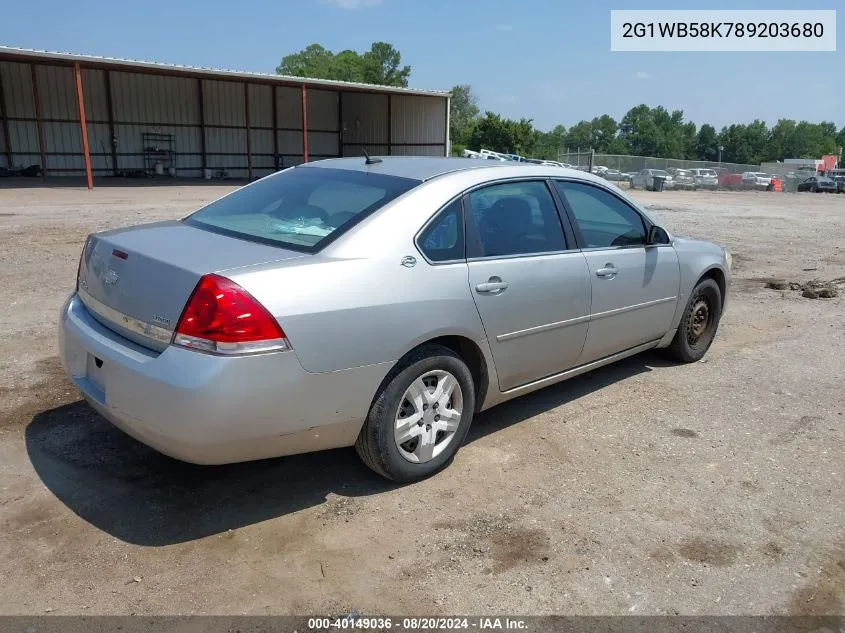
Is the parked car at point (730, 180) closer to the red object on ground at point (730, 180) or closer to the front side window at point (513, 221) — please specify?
the red object on ground at point (730, 180)

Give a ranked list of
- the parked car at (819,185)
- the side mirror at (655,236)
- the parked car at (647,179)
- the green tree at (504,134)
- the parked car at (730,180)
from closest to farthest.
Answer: the side mirror at (655,236), the parked car at (647,179), the parked car at (730,180), the parked car at (819,185), the green tree at (504,134)

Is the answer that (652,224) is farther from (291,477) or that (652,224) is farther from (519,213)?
(291,477)

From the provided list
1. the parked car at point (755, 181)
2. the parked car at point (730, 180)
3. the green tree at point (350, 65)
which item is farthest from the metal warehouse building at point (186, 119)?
the green tree at point (350, 65)

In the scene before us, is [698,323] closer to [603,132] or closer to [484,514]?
[484,514]

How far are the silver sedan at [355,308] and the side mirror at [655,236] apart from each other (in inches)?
8.1

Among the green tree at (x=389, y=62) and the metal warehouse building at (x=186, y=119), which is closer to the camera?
the metal warehouse building at (x=186, y=119)

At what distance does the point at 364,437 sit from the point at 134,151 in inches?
1211

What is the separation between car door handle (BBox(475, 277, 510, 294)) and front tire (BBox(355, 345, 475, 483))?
0.37m

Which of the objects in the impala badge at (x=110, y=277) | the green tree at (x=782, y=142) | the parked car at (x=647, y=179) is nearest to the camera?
the impala badge at (x=110, y=277)

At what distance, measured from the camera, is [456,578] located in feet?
9.29

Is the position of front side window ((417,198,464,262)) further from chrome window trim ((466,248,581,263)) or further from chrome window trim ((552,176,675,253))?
chrome window trim ((552,176,675,253))

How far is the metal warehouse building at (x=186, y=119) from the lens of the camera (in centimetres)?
2641

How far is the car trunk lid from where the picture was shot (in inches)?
116

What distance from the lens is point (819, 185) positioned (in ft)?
148
